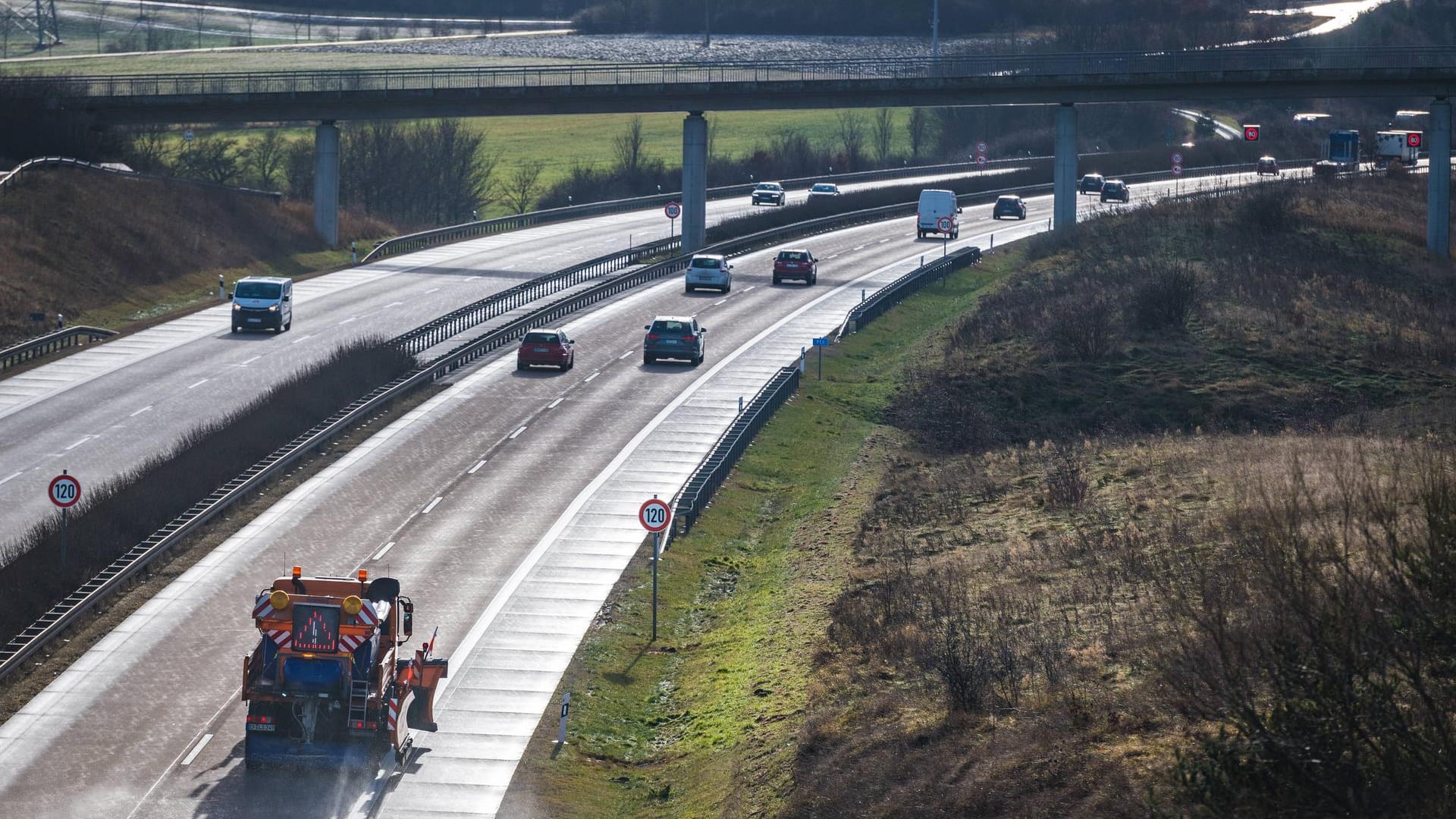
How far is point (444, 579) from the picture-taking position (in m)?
34.4

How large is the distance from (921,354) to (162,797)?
42.5 m

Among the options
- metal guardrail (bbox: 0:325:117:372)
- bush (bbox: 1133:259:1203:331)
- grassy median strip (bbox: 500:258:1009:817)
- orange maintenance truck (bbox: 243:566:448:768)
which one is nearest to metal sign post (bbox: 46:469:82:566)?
grassy median strip (bbox: 500:258:1009:817)

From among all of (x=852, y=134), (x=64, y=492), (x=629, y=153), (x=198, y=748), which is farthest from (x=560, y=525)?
(x=852, y=134)

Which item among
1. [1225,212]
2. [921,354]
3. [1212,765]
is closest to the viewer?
[1212,765]

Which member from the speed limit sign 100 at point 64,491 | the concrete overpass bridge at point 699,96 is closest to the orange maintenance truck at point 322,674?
the speed limit sign 100 at point 64,491

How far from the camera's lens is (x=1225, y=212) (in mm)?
86625

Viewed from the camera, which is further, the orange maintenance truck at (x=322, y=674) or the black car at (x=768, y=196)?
the black car at (x=768, y=196)

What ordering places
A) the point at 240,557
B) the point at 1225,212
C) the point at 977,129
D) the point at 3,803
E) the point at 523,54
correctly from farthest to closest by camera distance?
the point at 523,54 < the point at 977,129 < the point at 1225,212 < the point at 240,557 < the point at 3,803

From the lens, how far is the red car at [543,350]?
187 feet

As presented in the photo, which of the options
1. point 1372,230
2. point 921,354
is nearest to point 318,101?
point 921,354

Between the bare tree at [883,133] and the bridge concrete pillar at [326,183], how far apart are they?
67.8 meters

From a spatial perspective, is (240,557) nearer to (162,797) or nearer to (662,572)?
(662,572)

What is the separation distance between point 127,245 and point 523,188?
54666 millimetres

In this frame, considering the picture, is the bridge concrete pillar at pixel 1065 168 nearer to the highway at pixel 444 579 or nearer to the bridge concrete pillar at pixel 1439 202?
the bridge concrete pillar at pixel 1439 202
